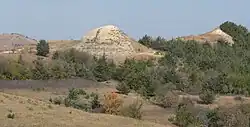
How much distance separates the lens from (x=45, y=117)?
818 inches

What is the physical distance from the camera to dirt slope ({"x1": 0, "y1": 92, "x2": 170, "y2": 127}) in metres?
19.4

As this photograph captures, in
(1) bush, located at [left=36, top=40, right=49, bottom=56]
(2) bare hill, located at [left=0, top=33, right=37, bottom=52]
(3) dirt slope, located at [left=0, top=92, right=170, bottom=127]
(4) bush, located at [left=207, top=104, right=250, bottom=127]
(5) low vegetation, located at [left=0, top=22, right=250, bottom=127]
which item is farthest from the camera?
(2) bare hill, located at [left=0, top=33, right=37, bottom=52]

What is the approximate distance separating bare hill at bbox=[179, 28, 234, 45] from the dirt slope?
54523 mm

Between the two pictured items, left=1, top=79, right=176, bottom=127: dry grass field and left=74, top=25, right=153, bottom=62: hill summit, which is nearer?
left=1, top=79, right=176, bottom=127: dry grass field

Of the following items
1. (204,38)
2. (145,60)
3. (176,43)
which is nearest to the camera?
(145,60)

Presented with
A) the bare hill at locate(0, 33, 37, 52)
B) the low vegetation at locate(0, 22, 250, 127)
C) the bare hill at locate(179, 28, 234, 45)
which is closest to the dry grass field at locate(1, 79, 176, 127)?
the low vegetation at locate(0, 22, 250, 127)

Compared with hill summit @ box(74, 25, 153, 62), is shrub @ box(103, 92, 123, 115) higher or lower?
lower

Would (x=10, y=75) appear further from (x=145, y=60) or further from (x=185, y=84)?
(x=145, y=60)

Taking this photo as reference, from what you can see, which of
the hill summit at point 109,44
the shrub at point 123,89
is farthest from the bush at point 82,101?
the hill summit at point 109,44

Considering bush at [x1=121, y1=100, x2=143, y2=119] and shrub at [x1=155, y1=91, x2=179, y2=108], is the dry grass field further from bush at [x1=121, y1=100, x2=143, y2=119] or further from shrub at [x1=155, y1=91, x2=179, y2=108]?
bush at [x1=121, y1=100, x2=143, y2=119]

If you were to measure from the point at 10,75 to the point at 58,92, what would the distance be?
7.25m

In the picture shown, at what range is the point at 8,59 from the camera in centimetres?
4728

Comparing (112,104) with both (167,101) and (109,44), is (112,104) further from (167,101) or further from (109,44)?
(109,44)

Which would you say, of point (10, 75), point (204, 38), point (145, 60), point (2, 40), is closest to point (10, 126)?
point (10, 75)
